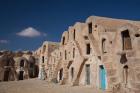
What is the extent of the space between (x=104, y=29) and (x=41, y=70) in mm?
30485

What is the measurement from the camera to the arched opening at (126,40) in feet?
66.7

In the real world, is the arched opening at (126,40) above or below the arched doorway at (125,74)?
above

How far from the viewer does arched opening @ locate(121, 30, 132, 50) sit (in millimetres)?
20339

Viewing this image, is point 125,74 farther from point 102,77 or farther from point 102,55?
point 102,77

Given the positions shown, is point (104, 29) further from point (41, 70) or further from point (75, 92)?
point (41, 70)

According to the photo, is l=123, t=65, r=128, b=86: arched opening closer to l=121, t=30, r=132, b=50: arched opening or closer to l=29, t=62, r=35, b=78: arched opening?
l=121, t=30, r=132, b=50: arched opening

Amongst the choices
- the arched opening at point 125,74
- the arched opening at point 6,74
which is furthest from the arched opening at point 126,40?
the arched opening at point 6,74

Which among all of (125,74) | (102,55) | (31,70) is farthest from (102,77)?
(31,70)

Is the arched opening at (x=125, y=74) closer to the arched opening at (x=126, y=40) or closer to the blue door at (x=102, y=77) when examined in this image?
the arched opening at (x=126, y=40)

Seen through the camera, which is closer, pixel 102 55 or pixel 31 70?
pixel 102 55

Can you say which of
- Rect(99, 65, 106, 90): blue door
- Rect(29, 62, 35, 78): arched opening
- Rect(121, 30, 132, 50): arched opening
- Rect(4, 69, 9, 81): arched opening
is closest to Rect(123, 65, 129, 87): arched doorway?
Rect(121, 30, 132, 50): arched opening

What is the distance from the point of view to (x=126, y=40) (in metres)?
20.6

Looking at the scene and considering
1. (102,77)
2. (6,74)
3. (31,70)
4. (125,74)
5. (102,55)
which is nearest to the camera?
(125,74)

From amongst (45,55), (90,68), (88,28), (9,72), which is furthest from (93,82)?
(9,72)
